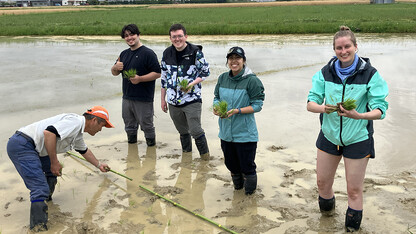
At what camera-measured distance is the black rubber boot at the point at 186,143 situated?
6.65 meters

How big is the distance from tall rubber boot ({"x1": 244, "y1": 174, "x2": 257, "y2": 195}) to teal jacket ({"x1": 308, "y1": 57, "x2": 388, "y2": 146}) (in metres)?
1.28

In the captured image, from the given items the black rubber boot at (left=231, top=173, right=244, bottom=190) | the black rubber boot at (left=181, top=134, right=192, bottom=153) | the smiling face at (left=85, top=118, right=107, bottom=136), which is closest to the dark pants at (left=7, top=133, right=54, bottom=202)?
the smiling face at (left=85, top=118, right=107, bottom=136)

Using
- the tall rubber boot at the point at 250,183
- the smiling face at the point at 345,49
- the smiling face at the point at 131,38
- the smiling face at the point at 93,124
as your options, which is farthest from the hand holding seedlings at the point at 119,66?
the smiling face at the point at 345,49

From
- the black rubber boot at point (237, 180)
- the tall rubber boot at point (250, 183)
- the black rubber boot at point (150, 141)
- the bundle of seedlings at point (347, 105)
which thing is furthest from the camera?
the black rubber boot at point (150, 141)

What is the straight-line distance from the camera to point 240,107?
16.1 feet

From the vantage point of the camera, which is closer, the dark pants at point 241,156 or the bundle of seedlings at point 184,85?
the dark pants at point 241,156

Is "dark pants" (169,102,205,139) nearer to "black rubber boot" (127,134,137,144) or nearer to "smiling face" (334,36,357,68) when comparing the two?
"black rubber boot" (127,134,137,144)

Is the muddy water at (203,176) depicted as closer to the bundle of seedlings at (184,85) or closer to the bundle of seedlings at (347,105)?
the bundle of seedlings at (184,85)

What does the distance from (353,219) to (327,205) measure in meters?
0.42

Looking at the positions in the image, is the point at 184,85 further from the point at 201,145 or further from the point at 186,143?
the point at 186,143

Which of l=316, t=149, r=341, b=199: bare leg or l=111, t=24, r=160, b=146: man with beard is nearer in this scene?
l=316, t=149, r=341, b=199: bare leg

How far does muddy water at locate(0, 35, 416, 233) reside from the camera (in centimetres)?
457

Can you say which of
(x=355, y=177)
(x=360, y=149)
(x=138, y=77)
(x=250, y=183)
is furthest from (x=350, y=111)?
(x=138, y=77)

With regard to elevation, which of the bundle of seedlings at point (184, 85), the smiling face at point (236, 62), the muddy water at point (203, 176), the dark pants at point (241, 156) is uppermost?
the smiling face at point (236, 62)
